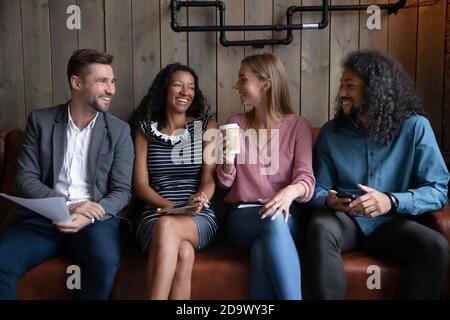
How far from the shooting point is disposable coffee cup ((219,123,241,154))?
5.23ft

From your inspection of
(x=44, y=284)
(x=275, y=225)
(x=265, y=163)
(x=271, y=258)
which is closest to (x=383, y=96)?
(x=265, y=163)

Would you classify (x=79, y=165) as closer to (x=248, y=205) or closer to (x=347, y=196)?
(x=248, y=205)

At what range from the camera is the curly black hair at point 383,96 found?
1.71m

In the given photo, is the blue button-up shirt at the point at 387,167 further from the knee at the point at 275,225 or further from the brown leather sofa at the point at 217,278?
the knee at the point at 275,225

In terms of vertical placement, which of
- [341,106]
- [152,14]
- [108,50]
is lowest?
[341,106]

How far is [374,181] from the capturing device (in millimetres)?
1723

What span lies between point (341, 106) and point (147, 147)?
839mm

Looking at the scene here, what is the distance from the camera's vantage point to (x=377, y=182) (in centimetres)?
172

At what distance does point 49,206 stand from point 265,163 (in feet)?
2.72

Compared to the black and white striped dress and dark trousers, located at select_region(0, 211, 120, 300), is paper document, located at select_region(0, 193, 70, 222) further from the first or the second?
the black and white striped dress

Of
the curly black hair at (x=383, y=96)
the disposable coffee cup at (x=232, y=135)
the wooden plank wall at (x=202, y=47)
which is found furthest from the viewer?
the wooden plank wall at (x=202, y=47)

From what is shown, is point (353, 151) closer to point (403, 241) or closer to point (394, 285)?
point (403, 241)

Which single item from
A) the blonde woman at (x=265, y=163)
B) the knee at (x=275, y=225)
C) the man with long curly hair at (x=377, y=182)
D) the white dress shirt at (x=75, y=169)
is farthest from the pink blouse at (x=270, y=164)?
the white dress shirt at (x=75, y=169)
